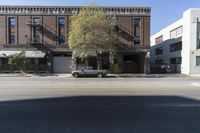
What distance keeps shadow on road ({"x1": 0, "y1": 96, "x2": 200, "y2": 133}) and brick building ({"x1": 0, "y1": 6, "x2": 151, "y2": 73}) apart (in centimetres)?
3326

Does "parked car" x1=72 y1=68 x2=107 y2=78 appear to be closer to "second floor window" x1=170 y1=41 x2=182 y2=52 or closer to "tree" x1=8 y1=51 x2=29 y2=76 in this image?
"tree" x1=8 y1=51 x2=29 y2=76

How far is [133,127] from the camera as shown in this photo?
7.38 m

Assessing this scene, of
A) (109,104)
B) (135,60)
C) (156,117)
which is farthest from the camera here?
(135,60)

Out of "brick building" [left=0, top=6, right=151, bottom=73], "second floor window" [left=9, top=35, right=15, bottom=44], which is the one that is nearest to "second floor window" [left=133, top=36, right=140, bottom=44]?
"brick building" [left=0, top=6, right=151, bottom=73]

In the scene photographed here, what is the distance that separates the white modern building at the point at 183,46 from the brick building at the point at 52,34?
687 centimetres

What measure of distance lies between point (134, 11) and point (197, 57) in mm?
12339

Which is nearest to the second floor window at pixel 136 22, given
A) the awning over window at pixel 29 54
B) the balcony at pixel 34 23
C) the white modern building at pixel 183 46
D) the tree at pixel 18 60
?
the white modern building at pixel 183 46

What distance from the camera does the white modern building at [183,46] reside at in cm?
4572

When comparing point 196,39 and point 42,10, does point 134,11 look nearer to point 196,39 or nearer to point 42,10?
point 196,39

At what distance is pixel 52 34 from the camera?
44.8 metres

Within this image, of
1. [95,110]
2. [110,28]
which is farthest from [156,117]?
[110,28]

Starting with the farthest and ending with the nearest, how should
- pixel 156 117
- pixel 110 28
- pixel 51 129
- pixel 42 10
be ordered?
1. pixel 42 10
2. pixel 110 28
3. pixel 156 117
4. pixel 51 129

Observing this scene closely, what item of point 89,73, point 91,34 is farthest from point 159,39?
point 89,73

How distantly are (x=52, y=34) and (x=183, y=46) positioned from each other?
21792 millimetres
